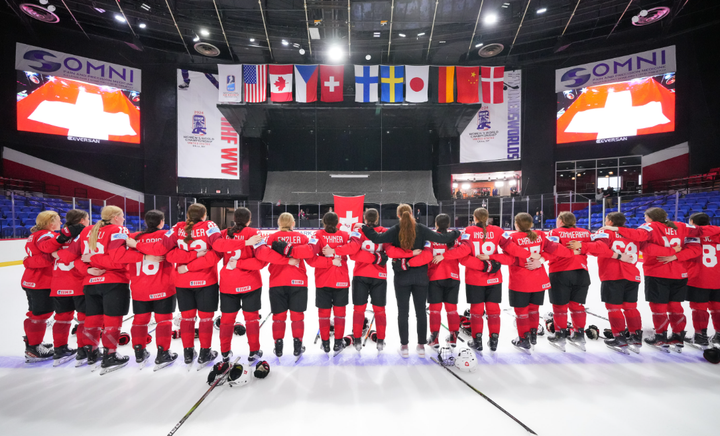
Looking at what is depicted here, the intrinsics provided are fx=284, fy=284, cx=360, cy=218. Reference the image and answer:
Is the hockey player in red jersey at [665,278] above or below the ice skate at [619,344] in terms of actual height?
above

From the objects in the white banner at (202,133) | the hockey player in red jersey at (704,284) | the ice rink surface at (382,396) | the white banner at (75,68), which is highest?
the white banner at (75,68)

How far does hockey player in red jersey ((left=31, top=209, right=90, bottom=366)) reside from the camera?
304cm

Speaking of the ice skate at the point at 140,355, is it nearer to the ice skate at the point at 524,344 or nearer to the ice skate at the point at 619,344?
the ice skate at the point at 524,344

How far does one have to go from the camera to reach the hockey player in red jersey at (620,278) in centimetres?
328

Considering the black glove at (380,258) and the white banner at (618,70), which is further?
the white banner at (618,70)

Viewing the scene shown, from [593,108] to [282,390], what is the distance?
19.2 metres

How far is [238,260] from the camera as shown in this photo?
9.81 ft

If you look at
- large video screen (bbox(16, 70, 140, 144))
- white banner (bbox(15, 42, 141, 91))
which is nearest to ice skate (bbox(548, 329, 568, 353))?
large video screen (bbox(16, 70, 140, 144))

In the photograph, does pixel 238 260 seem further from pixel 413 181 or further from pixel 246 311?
pixel 413 181

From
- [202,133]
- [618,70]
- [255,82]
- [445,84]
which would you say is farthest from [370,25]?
[618,70]

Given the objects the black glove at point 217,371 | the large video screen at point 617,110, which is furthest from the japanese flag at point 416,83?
the black glove at point 217,371

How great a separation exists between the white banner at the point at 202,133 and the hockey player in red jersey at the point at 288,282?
1473cm

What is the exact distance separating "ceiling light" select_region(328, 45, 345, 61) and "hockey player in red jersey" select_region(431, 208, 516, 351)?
12.6m

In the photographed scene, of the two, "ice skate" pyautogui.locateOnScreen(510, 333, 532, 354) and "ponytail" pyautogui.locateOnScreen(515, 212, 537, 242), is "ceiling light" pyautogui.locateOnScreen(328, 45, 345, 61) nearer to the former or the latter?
"ponytail" pyautogui.locateOnScreen(515, 212, 537, 242)
